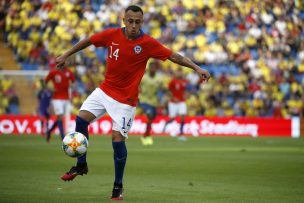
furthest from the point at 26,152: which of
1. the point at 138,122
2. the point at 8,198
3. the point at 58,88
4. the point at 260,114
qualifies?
the point at 260,114

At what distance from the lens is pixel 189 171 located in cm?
1434

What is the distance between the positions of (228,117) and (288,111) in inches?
108

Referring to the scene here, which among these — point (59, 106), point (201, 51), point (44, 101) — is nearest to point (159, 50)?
point (59, 106)

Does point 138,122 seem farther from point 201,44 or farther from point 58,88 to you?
point 58,88

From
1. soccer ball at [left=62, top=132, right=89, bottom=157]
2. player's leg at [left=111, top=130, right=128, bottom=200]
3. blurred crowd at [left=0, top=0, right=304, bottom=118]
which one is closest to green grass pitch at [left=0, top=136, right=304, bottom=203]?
player's leg at [left=111, top=130, right=128, bottom=200]

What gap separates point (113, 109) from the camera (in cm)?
1009

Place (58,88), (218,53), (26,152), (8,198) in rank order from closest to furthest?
1. (8,198)
2. (26,152)
3. (58,88)
4. (218,53)

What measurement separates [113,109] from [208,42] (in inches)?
995

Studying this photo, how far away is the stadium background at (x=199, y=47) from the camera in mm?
32781

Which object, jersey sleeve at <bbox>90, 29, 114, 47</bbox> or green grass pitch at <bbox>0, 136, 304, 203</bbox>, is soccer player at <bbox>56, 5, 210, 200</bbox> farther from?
green grass pitch at <bbox>0, 136, 304, 203</bbox>

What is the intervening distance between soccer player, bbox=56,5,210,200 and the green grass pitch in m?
0.92

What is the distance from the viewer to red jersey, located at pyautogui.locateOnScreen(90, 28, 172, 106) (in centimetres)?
999

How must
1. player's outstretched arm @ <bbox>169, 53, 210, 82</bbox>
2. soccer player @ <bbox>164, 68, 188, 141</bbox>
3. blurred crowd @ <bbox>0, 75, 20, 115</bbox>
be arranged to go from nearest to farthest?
player's outstretched arm @ <bbox>169, 53, 210, 82</bbox> → soccer player @ <bbox>164, 68, 188, 141</bbox> → blurred crowd @ <bbox>0, 75, 20, 115</bbox>

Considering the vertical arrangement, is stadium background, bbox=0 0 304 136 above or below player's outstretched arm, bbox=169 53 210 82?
above
